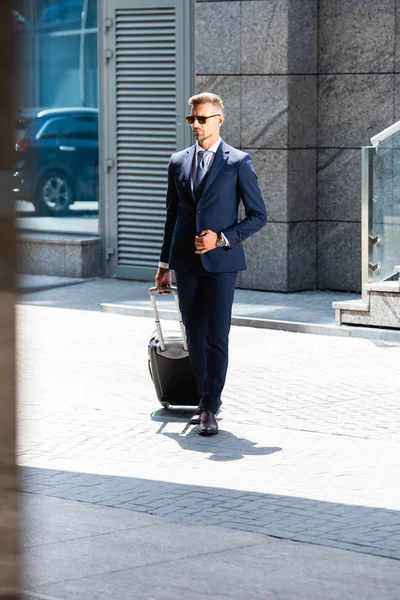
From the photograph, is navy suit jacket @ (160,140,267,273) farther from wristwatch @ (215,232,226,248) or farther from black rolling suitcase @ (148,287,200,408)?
black rolling suitcase @ (148,287,200,408)

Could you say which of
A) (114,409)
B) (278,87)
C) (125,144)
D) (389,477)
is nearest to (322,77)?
(278,87)

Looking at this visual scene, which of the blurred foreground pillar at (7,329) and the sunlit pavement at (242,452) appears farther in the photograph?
the sunlit pavement at (242,452)

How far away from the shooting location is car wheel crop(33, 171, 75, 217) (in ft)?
50.6

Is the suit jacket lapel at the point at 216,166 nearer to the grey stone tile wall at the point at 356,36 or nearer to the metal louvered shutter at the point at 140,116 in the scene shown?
the grey stone tile wall at the point at 356,36

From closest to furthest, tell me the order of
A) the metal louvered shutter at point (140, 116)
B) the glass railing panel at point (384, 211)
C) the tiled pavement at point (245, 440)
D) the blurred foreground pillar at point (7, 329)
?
1. the blurred foreground pillar at point (7, 329)
2. the tiled pavement at point (245, 440)
3. the glass railing panel at point (384, 211)
4. the metal louvered shutter at point (140, 116)

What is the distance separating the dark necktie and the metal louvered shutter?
709 centimetres

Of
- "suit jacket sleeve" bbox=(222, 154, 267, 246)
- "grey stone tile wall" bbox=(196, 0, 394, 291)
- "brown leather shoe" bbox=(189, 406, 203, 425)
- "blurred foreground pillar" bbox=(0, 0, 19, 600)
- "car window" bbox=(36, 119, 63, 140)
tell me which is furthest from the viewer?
"car window" bbox=(36, 119, 63, 140)

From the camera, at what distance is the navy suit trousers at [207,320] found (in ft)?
24.1

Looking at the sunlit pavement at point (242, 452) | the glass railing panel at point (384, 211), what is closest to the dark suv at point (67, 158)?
the sunlit pavement at point (242, 452)

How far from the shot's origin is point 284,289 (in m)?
13.5

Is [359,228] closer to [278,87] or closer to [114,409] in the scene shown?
[278,87]

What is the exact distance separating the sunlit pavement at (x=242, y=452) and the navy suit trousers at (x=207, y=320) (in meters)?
0.31

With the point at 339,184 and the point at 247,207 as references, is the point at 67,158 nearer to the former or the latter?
the point at 339,184

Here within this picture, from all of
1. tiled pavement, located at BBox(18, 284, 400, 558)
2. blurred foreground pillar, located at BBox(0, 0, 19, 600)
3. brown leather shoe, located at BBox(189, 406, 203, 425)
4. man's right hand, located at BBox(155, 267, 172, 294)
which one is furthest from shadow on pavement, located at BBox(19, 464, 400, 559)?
blurred foreground pillar, located at BBox(0, 0, 19, 600)
